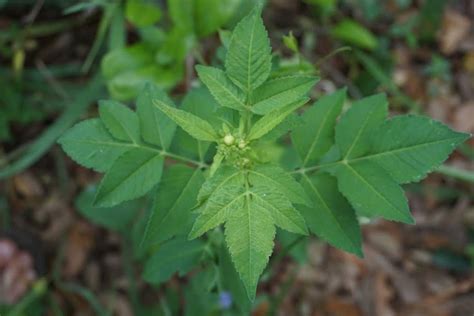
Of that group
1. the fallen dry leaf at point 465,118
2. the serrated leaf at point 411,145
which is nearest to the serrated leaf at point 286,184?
the serrated leaf at point 411,145

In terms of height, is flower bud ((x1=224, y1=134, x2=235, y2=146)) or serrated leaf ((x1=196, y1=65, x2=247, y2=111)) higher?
serrated leaf ((x1=196, y1=65, x2=247, y2=111))

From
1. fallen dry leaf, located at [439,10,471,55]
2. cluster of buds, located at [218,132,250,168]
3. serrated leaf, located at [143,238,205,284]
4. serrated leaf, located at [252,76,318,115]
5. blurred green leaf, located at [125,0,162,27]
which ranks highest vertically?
blurred green leaf, located at [125,0,162,27]

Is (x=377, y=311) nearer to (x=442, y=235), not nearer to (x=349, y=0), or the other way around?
(x=442, y=235)

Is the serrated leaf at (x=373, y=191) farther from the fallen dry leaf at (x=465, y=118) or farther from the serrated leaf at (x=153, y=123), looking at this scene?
the fallen dry leaf at (x=465, y=118)

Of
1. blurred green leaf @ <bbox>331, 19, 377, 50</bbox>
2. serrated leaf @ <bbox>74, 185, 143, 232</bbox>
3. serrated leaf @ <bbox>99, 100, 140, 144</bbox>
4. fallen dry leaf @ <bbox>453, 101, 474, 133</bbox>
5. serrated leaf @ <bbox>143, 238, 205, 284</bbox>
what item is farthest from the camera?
fallen dry leaf @ <bbox>453, 101, 474, 133</bbox>

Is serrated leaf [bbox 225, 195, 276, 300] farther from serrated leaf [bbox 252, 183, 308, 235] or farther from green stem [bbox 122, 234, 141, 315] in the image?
green stem [bbox 122, 234, 141, 315]

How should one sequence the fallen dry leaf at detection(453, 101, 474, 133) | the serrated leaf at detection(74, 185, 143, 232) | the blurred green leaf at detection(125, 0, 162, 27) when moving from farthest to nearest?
the fallen dry leaf at detection(453, 101, 474, 133) < the serrated leaf at detection(74, 185, 143, 232) < the blurred green leaf at detection(125, 0, 162, 27)

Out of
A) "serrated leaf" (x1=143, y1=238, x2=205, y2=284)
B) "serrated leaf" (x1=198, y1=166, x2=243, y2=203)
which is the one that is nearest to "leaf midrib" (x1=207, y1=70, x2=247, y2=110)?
"serrated leaf" (x1=198, y1=166, x2=243, y2=203)
